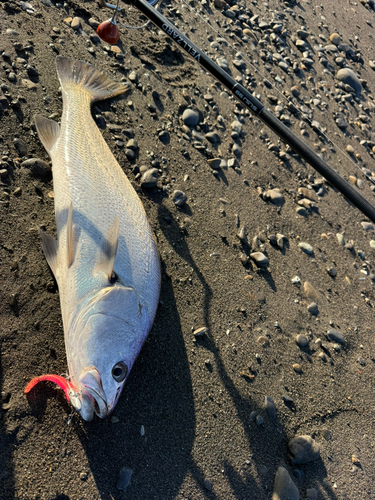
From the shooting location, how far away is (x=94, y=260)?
9.30ft

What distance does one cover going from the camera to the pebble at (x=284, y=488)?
9.03 feet

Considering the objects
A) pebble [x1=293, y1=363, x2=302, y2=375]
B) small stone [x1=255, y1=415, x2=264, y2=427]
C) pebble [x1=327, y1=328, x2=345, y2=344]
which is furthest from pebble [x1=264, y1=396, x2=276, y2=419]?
pebble [x1=327, y1=328, x2=345, y2=344]

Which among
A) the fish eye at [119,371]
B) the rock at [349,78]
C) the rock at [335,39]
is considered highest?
the rock at [335,39]

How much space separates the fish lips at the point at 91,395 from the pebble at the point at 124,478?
508mm

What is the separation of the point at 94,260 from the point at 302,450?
2.49 m

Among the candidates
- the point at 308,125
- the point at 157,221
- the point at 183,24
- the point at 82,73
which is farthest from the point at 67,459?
the point at 183,24

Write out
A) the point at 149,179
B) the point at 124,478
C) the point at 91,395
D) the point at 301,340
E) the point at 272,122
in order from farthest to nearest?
the point at 149,179
the point at 301,340
the point at 272,122
the point at 124,478
the point at 91,395

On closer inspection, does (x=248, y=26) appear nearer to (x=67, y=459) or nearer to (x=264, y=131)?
(x=264, y=131)

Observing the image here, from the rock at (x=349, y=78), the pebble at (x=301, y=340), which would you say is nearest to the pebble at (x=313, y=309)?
the pebble at (x=301, y=340)

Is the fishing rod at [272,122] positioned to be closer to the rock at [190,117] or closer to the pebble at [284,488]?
the rock at [190,117]

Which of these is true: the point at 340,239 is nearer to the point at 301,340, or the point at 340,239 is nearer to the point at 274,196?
the point at 274,196

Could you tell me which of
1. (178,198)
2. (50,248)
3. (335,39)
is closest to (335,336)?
(178,198)

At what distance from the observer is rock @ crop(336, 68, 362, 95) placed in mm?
5902

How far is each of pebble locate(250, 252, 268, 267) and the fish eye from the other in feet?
6.26
